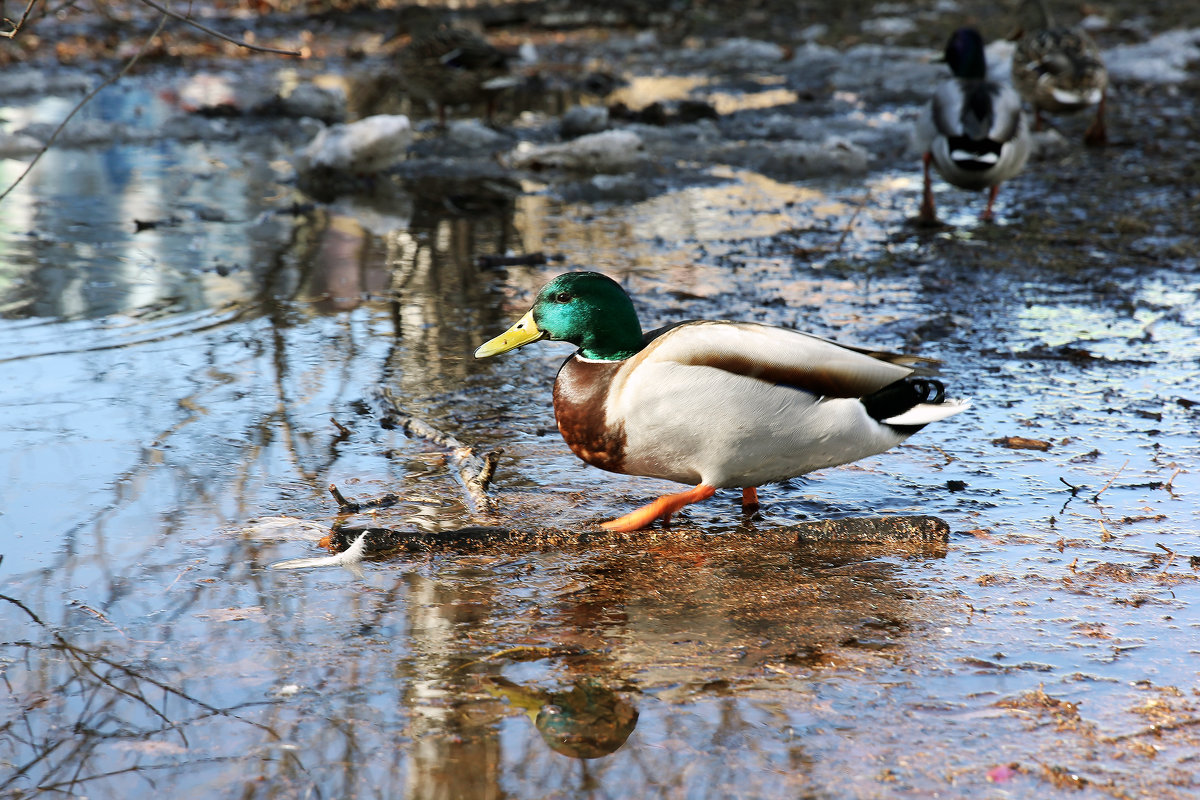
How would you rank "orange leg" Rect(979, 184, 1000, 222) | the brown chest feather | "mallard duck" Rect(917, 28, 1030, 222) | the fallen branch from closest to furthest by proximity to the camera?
the brown chest feather → the fallen branch → "mallard duck" Rect(917, 28, 1030, 222) → "orange leg" Rect(979, 184, 1000, 222)

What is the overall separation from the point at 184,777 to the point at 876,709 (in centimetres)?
130

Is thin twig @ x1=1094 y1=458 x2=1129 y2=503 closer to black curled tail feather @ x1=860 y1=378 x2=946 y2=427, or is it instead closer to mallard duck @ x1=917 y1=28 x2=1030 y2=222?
black curled tail feather @ x1=860 y1=378 x2=946 y2=427

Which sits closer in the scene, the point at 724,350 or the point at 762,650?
the point at 762,650

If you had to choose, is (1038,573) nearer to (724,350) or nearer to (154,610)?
(724,350)

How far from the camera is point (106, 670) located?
94.5 inches

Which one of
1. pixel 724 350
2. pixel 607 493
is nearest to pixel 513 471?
pixel 607 493

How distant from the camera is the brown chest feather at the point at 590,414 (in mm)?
3107

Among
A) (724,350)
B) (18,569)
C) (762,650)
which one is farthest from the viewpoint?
(724,350)

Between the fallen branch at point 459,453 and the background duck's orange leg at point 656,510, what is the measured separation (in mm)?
371

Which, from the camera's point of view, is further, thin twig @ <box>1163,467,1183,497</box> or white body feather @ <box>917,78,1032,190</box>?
white body feather @ <box>917,78,1032,190</box>

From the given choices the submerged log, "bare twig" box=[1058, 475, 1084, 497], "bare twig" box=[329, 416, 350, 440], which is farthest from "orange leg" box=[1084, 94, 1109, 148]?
"bare twig" box=[329, 416, 350, 440]

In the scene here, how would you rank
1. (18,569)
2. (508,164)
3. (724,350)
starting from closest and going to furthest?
(18,569)
(724,350)
(508,164)

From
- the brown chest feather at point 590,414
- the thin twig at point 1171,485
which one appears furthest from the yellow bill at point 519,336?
the thin twig at point 1171,485

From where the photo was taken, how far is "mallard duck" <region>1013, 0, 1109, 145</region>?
364 inches
